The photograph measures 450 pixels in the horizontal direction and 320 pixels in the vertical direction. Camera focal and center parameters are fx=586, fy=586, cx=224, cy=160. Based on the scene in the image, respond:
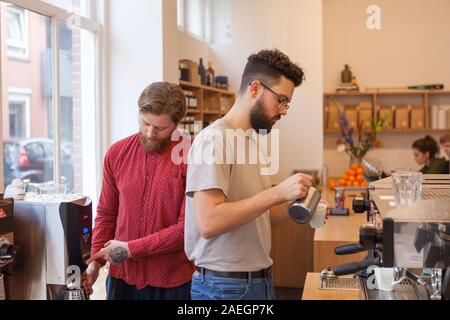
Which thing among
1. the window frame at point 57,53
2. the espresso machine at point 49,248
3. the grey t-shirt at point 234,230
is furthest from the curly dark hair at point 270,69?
the window frame at point 57,53

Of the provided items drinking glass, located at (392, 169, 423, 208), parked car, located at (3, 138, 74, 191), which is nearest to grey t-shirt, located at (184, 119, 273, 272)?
drinking glass, located at (392, 169, 423, 208)

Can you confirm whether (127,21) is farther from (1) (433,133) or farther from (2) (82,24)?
(1) (433,133)

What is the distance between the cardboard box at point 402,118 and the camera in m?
7.30

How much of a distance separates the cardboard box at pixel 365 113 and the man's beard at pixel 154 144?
17.9 feet

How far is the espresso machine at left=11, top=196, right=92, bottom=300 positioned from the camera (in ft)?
6.33

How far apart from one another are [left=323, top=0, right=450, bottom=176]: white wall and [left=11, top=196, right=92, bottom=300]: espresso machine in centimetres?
606

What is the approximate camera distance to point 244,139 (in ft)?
6.23

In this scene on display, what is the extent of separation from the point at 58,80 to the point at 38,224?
175 cm

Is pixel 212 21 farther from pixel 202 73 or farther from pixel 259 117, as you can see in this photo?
pixel 259 117

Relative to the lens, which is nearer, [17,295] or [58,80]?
[17,295]

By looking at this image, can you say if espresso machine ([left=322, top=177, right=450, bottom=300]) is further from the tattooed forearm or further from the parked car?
the parked car

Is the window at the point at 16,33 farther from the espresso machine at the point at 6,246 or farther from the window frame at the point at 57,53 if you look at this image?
the espresso machine at the point at 6,246
